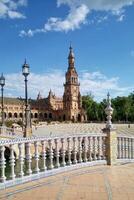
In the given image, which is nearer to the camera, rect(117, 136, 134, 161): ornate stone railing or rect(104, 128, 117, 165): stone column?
rect(104, 128, 117, 165): stone column

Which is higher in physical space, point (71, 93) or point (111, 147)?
point (71, 93)

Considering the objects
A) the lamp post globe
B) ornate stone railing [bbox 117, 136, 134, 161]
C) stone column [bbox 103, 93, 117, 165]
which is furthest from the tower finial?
stone column [bbox 103, 93, 117, 165]

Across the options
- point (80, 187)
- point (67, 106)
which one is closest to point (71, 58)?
point (67, 106)

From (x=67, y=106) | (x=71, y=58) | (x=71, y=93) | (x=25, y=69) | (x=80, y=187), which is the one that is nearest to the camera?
(x=80, y=187)

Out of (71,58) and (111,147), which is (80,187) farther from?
(71,58)

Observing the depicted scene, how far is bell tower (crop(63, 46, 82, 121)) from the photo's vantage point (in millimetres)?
136500

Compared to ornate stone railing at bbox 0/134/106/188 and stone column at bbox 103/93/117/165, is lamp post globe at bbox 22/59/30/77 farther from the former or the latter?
stone column at bbox 103/93/117/165

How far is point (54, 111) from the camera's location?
147125mm

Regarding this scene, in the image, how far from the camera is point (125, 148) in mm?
12930

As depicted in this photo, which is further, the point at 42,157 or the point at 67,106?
the point at 67,106

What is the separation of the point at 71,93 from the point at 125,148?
409 ft

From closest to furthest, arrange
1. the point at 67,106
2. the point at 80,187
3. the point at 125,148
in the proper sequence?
the point at 80,187 → the point at 125,148 → the point at 67,106

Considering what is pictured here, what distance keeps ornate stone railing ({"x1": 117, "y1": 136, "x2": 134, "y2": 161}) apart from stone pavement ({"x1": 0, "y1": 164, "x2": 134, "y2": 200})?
7.41ft

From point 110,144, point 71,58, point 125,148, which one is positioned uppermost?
point 71,58
